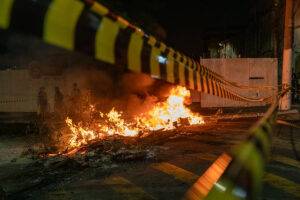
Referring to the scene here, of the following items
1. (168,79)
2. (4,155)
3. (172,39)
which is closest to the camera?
(168,79)

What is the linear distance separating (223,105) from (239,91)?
92 cm

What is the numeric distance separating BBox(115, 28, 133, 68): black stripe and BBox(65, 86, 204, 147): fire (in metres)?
8.82

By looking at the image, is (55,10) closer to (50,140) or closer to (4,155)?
(4,155)

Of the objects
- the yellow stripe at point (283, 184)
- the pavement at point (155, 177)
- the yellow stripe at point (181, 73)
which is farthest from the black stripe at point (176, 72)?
the yellow stripe at point (283, 184)

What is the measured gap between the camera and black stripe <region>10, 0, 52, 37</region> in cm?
215

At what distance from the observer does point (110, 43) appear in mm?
2562

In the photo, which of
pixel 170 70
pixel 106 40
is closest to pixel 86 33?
pixel 106 40

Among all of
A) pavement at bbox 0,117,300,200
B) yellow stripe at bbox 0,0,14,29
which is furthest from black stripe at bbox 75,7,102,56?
pavement at bbox 0,117,300,200

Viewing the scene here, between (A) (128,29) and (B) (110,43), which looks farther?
(A) (128,29)

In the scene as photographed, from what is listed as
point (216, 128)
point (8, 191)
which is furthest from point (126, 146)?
point (216, 128)

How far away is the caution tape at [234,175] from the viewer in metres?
2.03

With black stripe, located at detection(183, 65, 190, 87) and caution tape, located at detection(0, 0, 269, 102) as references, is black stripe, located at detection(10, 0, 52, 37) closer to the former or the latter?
caution tape, located at detection(0, 0, 269, 102)

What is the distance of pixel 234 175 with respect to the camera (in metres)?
2.20

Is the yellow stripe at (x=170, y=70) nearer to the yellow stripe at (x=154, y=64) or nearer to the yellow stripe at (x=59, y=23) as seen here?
the yellow stripe at (x=154, y=64)
